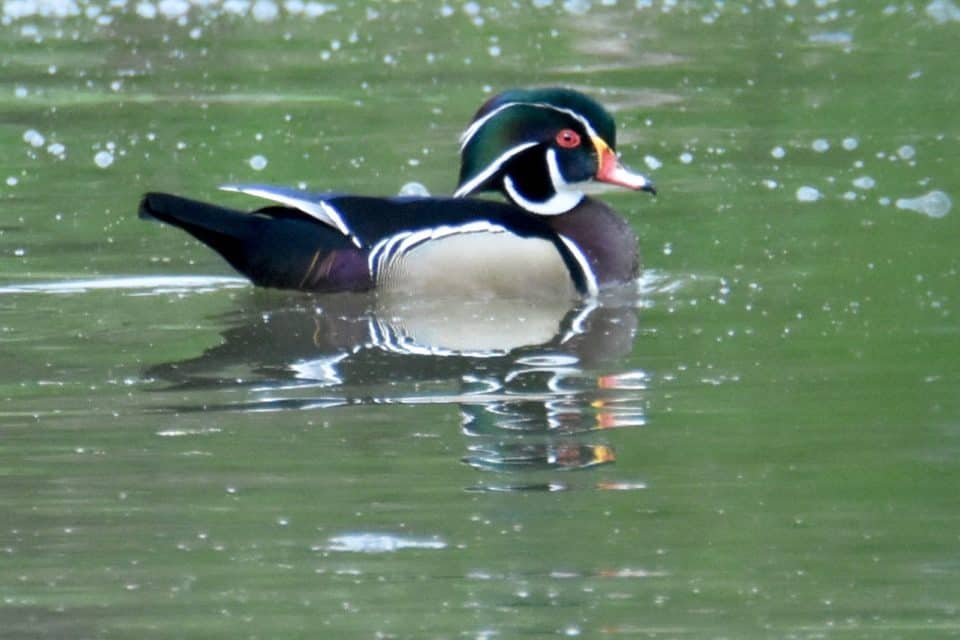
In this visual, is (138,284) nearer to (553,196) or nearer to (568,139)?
(553,196)

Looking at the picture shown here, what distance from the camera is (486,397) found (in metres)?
7.17

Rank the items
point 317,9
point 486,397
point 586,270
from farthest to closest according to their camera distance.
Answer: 1. point 317,9
2. point 586,270
3. point 486,397

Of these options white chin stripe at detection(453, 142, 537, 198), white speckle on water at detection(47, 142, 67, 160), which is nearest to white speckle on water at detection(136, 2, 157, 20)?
white speckle on water at detection(47, 142, 67, 160)

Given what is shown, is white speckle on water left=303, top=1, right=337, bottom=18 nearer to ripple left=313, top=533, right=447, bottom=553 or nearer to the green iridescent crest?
the green iridescent crest

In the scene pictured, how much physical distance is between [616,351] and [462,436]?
151cm

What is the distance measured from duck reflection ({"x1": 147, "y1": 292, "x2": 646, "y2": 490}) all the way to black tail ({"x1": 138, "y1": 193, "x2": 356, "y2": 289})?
0.40 feet

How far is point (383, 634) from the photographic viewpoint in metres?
4.81

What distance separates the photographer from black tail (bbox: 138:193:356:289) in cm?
934

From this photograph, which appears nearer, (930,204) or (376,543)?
(376,543)

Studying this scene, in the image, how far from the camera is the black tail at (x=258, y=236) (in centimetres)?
934

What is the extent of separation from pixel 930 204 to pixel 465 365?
3.69m

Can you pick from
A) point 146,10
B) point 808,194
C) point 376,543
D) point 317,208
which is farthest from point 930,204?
point 146,10

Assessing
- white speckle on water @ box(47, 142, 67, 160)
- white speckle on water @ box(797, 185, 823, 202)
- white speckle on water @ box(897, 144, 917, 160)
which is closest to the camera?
white speckle on water @ box(797, 185, 823, 202)

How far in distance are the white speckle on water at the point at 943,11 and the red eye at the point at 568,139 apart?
8558 millimetres
